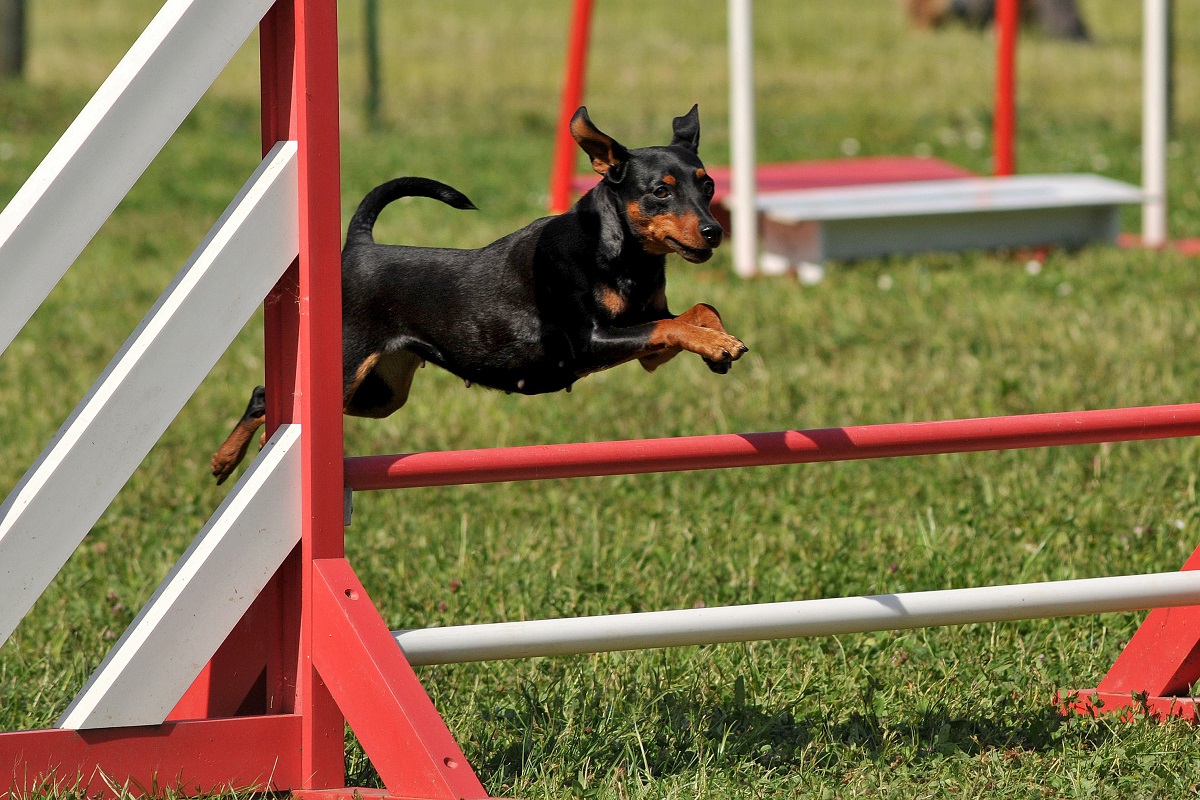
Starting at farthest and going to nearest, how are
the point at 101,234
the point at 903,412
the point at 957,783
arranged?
the point at 101,234
the point at 903,412
the point at 957,783

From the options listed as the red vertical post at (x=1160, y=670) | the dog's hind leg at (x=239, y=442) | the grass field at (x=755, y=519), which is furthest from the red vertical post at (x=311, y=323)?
the red vertical post at (x=1160, y=670)

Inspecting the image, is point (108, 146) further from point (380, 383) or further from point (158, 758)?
point (158, 758)

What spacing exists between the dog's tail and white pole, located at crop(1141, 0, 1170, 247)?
5.64 metres

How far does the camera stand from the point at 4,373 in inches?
222

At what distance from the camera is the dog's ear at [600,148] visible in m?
2.14

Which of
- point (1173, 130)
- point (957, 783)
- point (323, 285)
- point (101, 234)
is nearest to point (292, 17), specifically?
point (323, 285)

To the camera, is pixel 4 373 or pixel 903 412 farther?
pixel 4 373

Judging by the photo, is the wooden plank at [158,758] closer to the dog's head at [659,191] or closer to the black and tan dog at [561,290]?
the black and tan dog at [561,290]

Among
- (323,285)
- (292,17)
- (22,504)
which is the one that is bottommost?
(22,504)

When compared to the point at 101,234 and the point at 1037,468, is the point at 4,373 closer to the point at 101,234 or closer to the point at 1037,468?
the point at 101,234

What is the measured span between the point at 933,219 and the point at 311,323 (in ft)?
17.6

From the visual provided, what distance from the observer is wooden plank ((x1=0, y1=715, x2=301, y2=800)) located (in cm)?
231

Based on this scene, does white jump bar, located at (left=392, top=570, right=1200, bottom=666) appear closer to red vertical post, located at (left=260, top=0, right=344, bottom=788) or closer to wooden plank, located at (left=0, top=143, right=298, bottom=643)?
red vertical post, located at (left=260, top=0, right=344, bottom=788)

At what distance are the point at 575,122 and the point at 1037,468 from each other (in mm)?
A: 2740
